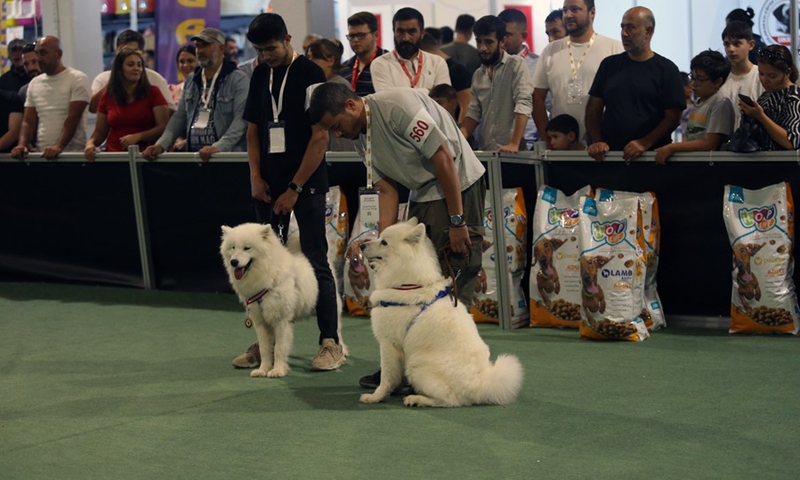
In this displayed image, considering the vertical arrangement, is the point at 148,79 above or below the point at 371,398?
above

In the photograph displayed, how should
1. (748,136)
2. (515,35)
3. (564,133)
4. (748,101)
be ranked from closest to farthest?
1. (748,101)
2. (748,136)
3. (564,133)
4. (515,35)

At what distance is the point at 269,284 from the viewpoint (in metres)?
5.10

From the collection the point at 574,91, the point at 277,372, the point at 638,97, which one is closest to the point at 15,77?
the point at 574,91

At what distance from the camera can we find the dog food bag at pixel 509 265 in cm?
643

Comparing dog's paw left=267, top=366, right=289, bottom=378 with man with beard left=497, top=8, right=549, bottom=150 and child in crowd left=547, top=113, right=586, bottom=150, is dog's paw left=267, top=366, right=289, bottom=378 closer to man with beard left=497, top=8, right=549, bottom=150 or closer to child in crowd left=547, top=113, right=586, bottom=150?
child in crowd left=547, top=113, right=586, bottom=150

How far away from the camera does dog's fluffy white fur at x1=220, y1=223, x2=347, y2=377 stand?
5.09 metres

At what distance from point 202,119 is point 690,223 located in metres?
3.53

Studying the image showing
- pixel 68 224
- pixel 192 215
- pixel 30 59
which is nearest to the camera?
pixel 192 215

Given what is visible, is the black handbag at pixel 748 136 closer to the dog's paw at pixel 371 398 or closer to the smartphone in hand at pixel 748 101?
the smartphone in hand at pixel 748 101

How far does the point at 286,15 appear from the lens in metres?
8.77

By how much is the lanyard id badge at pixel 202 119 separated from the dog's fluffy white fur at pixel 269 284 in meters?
2.38

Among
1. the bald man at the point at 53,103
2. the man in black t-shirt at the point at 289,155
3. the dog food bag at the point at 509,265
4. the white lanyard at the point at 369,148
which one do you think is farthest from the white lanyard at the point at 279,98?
the bald man at the point at 53,103

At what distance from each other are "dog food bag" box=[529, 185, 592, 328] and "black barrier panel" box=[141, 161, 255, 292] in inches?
90.3

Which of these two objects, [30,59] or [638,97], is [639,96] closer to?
[638,97]
